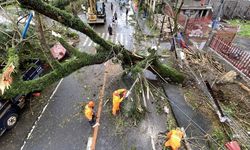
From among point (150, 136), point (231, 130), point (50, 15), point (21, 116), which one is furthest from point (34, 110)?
point (231, 130)

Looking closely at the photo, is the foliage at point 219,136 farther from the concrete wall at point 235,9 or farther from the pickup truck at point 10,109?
the concrete wall at point 235,9

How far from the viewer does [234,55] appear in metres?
11.4

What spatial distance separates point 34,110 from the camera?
8148 mm

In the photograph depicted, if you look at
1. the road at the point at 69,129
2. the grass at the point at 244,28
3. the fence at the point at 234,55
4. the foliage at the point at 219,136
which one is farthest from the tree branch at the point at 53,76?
the grass at the point at 244,28

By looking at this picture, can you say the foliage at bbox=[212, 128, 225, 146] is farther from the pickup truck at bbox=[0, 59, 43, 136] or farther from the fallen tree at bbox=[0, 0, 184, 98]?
the pickup truck at bbox=[0, 59, 43, 136]

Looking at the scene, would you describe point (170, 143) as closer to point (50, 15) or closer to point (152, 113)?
point (152, 113)

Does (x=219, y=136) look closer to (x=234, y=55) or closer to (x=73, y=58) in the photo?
(x=234, y=55)

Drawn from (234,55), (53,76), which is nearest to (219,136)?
(234,55)

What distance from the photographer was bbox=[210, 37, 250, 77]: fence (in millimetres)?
10516

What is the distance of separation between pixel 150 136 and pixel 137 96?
1.71 metres

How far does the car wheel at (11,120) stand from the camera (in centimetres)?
697

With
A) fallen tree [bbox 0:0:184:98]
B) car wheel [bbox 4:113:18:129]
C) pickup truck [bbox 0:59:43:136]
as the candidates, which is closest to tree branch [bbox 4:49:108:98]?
fallen tree [bbox 0:0:184:98]

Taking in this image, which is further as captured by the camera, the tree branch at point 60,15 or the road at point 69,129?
the road at point 69,129

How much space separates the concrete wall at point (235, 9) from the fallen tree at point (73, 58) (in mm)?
20307
